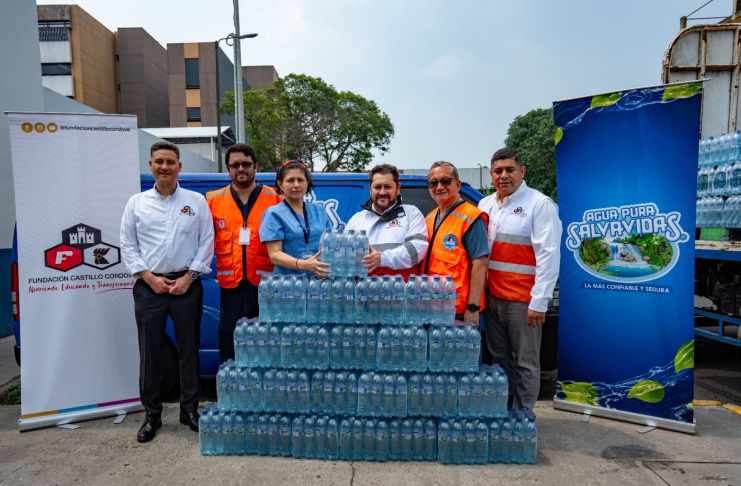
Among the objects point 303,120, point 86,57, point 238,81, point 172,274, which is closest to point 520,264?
point 172,274

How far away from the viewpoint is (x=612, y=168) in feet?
12.4

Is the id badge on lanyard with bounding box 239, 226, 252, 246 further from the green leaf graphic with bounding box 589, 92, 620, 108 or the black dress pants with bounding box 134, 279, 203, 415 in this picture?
the green leaf graphic with bounding box 589, 92, 620, 108

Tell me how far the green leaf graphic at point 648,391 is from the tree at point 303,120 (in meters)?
23.8

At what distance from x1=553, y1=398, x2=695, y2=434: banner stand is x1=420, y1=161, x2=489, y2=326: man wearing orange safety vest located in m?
1.52

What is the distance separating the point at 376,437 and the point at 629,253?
2491 mm

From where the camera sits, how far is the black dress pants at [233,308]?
353 cm

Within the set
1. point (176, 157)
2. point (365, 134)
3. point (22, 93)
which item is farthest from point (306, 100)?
point (176, 157)

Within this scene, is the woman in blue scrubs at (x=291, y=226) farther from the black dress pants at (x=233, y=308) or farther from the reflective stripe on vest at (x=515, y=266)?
the reflective stripe on vest at (x=515, y=266)

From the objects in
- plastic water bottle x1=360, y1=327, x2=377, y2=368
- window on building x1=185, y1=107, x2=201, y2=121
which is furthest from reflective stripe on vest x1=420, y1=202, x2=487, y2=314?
window on building x1=185, y1=107, x2=201, y2=121

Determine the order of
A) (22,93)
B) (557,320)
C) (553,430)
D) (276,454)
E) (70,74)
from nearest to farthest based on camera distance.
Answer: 1. (276,454)
2. (553,430)
3. (557,320)
4. (22,93)
5. (70,74)

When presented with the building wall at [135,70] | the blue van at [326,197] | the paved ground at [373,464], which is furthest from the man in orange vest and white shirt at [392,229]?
the building wall at [135,70]

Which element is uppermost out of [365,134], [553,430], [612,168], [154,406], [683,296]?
[365,134]

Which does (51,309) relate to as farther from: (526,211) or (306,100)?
(306,100)

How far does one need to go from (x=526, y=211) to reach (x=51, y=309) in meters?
3.84
